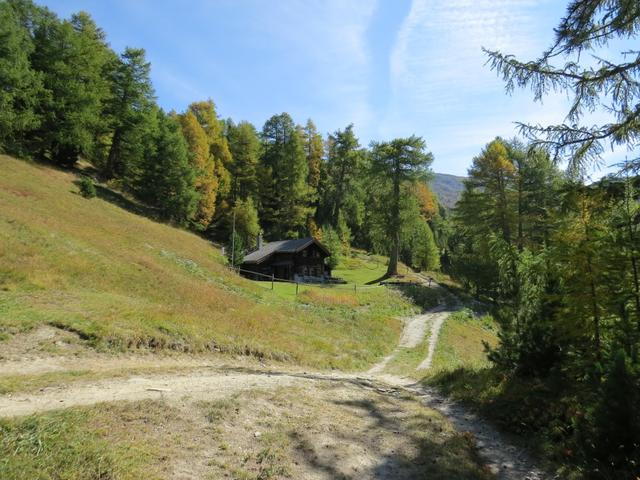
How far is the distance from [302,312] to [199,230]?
128ft

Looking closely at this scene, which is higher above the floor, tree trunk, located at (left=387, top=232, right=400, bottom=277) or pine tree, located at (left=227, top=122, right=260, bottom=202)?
pine tree, located at (left=227, top=122, right=260, bottom=202)

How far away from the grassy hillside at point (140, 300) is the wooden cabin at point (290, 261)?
42.9 feet

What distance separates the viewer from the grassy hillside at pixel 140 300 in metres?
13.0

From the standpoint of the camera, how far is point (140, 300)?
17.3 m

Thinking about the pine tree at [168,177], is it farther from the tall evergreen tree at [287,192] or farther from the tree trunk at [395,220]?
the tree trunk at [395,220]

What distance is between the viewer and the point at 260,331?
17.7m

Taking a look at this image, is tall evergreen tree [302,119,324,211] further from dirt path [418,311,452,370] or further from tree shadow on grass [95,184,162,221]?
dirt path [418,311,452,370]

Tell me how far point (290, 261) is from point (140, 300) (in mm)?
30356

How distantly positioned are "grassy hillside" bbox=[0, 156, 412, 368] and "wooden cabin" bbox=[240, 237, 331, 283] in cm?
1308

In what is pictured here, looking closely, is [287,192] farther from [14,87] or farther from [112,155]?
[14,87]

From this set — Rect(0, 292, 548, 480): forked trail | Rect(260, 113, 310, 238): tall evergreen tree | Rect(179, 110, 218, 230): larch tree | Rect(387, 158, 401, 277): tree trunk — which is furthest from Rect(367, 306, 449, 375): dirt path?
Rect(179, 110, 218, 230): larch tree

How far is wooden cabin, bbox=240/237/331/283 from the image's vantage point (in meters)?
47.0

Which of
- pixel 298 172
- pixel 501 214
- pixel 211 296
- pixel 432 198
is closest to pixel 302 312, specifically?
pixel 211 296

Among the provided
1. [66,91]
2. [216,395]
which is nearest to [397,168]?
[66,91]
